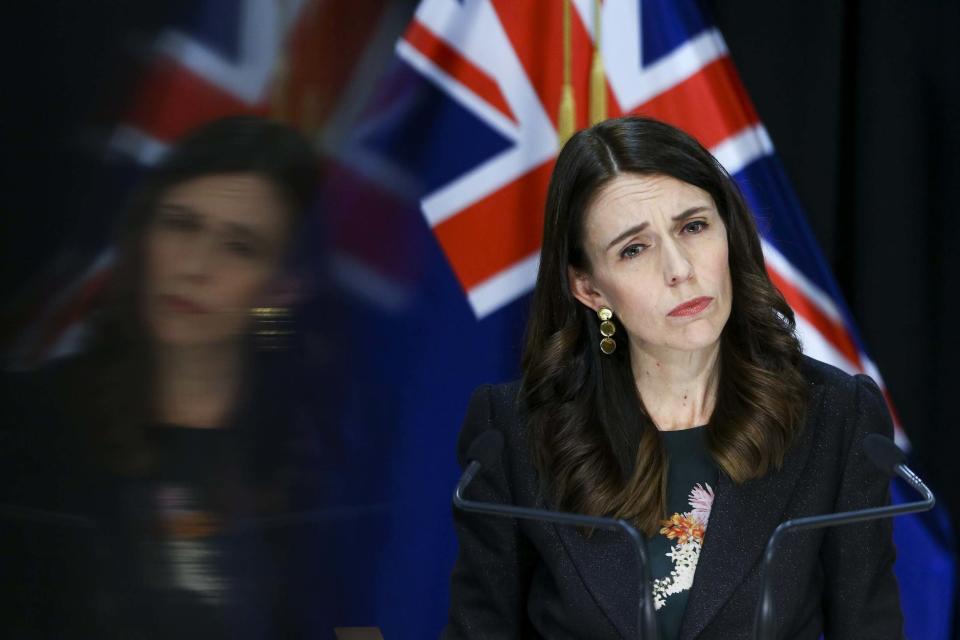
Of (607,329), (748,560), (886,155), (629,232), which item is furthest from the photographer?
(886,155)

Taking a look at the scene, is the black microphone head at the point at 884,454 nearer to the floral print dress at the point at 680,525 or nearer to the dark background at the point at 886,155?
the floral print dress at the point at 680,525

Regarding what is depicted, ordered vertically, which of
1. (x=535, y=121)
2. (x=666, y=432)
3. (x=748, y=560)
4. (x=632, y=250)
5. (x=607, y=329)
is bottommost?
(x=748, y=560)

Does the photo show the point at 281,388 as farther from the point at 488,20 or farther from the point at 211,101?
the point at 488,20

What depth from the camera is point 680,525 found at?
1785 mm

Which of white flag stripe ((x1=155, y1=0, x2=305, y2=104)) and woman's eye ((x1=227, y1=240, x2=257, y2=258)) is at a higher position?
white flag stripe ((x1=155, y1=0, x2=305, y2=104))

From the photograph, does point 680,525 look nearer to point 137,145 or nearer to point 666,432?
Answer: point 666,432

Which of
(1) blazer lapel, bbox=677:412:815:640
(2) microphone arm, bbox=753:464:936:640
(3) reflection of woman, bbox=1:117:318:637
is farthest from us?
(1) blazer lapel, bbox=677:412:815:640

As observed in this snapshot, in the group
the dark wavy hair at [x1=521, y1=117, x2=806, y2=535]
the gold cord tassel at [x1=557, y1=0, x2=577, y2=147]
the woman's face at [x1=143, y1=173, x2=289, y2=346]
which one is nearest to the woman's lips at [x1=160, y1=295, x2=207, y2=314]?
the woman's face at [x1=143, y1=173, x2=289, y2=346]

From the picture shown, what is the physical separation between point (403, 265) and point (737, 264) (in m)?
0.67

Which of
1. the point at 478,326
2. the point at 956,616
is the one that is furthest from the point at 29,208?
the point at 956,616

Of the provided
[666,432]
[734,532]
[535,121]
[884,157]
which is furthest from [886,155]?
[734,532]

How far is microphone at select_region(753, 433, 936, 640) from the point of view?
129cm

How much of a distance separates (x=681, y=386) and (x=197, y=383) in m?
0.75

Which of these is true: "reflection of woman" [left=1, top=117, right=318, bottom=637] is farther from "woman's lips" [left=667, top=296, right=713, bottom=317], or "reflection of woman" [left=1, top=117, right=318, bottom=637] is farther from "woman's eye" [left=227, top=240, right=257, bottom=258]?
"woman's lips" [left=667, top=296, right=713, bottom=317]
